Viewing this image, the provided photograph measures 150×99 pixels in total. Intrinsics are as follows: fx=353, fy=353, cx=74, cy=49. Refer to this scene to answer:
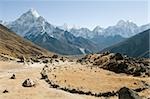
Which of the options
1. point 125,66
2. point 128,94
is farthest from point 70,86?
point 125,66

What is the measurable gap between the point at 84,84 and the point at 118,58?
41832mm

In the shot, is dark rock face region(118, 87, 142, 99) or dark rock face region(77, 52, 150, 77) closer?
dark rock face region(118, 87, 142, 99)

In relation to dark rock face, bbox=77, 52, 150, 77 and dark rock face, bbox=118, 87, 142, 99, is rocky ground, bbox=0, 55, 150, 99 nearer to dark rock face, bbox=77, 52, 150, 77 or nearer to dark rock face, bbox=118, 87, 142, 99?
dark rock face, bbox=77, 52, 150, 77

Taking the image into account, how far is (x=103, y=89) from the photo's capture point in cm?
7550

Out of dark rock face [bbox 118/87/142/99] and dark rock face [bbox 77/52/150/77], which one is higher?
dark rock face [bbox 77/52/150/77]

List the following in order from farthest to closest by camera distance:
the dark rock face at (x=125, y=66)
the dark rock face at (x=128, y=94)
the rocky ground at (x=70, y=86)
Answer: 1. the dark rock face at (x=125, y=66)
2. the rocky ground at (x=70, y=86)
3. the dark rock face at (x=128, y=94)

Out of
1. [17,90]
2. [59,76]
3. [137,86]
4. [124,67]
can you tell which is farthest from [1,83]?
[124,67]

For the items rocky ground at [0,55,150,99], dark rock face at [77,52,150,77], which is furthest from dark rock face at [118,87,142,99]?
dark rock face at [77,52,150,77]

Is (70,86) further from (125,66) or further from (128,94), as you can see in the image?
(125,66)

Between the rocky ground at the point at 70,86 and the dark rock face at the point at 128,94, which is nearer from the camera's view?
the dark rock face at the point at 128,94

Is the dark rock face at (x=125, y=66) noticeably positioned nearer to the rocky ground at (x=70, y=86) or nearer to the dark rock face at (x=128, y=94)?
the rocky ground at (x=70, y=86)

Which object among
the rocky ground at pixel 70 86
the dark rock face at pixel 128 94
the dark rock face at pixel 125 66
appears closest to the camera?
the dark rock face at pixel 128 94

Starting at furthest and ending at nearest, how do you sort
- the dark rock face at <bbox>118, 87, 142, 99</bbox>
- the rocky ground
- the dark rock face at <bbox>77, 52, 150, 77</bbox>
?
1. the dark rock face at <bbox>77, 52, 150, 77</bbox>
2. the rocky ground
3. the dark rock face at <bbox>118, 87, 142, 99</bbox>

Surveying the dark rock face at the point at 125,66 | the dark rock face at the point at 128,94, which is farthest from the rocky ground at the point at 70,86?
the dark rock face at the point at 128,94
